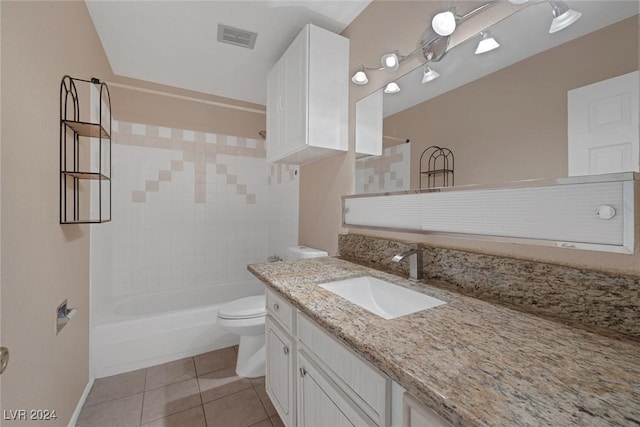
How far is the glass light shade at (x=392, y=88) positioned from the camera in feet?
4.41

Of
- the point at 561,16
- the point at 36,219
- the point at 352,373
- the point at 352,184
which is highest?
the point at 561,16

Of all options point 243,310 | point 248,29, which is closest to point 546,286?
point 243,310

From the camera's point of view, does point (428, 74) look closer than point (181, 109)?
Yes

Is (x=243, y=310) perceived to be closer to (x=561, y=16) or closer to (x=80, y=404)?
(x=80, y=404)

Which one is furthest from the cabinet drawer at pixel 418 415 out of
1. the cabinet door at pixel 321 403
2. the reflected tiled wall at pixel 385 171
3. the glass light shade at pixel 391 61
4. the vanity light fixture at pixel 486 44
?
the glass light shade at pixel 391 61

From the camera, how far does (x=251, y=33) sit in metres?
1.79

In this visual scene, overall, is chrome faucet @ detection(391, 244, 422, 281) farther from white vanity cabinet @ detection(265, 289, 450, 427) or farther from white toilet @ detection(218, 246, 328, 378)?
white toilet @ detection(218, 246, 328, 378)

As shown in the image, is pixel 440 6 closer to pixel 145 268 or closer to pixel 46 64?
pixel 46 64

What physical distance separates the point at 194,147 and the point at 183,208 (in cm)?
66

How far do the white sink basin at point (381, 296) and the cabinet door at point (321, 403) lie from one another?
0.95ft

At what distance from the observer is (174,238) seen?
8.81 feet

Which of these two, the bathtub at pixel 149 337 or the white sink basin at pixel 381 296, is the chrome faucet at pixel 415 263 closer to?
the white sink basin at pixel 381 296

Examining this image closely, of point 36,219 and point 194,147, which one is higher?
point 194,147

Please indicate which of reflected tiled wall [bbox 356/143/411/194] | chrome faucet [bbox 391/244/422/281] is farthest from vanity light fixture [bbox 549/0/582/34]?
chrome faucet [bbox 391/244/422/281]
